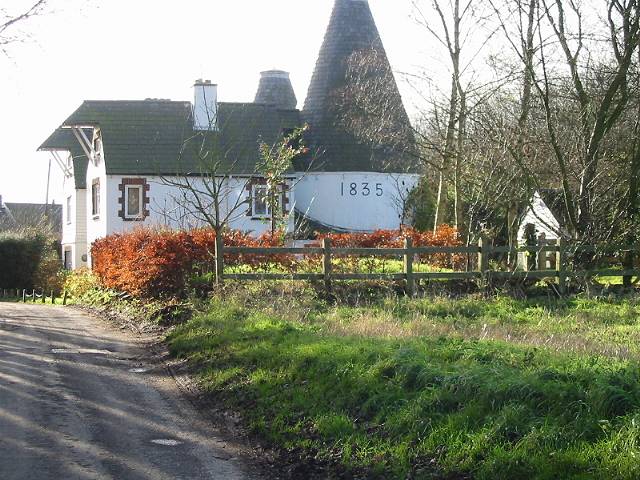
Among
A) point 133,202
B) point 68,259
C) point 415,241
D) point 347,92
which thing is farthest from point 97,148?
point 415,241

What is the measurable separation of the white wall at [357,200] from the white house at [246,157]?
1.8 inches

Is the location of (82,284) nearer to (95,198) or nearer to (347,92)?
(95,198)

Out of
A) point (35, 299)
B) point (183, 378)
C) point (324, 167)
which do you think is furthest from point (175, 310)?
point (324, 167)

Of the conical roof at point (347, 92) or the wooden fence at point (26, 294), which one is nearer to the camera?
the wooden fence at point (26, 294)

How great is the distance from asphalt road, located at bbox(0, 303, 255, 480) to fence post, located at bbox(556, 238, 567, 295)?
35.5 ft

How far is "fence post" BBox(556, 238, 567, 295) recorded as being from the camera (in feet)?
69.8

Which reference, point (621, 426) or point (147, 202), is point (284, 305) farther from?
point (147, 202)

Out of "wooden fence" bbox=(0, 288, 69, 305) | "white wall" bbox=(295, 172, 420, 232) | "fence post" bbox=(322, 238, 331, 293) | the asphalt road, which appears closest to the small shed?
"fence post" bbox=(322, 238, 331, 293)

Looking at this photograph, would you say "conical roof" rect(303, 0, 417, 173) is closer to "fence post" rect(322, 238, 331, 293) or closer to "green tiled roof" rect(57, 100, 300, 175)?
"green tiled roof" rect(57, 100, 300, 175)

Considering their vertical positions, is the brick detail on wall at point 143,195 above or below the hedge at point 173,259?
above

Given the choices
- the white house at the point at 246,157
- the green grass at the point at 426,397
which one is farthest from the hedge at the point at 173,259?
the white house at the point at 246,157

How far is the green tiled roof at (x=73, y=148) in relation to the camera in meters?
44.5

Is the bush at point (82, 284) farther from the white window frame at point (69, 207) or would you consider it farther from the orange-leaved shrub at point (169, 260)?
the white window frame at point (69, 207)

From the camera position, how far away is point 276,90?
47812 mm
